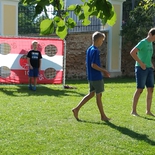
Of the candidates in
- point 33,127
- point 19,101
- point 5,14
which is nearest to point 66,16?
point 33,127

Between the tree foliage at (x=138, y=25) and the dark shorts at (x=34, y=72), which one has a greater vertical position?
the tree foliage at (x=138, y=25)

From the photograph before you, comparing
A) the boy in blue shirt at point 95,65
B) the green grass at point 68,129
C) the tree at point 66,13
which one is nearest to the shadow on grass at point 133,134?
the green grass at point 68,129

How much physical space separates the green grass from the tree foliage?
7.75 metres

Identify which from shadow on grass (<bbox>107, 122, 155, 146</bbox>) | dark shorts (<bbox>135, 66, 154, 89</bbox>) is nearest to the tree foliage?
dark shorts (<bbox>135, 66, 154, 89</bbox>)

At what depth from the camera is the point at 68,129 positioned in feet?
20.2

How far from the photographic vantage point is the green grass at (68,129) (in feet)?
16.8

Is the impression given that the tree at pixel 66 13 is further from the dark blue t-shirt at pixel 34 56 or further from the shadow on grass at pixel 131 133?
the dark blue t-shirt at pixel 34 56

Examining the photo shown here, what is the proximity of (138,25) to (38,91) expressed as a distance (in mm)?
7525

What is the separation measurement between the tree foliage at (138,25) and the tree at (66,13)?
14.0 metres

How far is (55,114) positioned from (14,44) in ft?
18.0

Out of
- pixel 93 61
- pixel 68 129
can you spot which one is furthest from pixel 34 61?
pixel 68 129

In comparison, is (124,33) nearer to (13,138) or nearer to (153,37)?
(153,37)

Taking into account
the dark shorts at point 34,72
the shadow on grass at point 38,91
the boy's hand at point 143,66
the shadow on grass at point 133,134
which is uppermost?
the boy's hand at point 143,66

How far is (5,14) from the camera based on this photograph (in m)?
15.7
